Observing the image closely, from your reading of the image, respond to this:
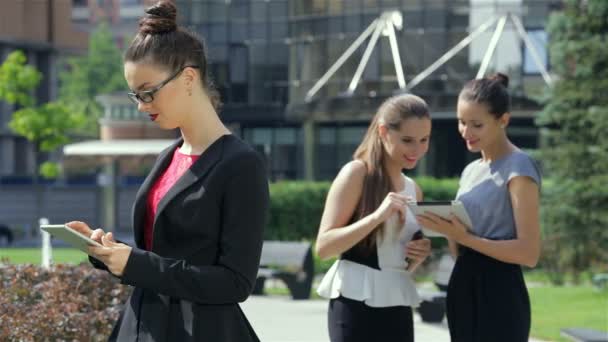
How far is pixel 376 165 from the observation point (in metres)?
5.34

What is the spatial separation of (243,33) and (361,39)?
38.3ft

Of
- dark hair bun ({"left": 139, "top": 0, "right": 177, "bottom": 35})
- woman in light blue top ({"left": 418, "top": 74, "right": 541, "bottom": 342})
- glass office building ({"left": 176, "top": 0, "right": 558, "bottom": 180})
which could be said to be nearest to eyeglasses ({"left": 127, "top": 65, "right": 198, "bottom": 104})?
dark hair bun ({"left": 139, "top": 0, "right": 177, "bottom": 35})

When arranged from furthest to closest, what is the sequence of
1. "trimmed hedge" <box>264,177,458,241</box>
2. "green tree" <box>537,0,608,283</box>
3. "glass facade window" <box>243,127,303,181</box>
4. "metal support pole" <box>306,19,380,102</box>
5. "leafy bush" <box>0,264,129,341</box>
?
"glass facade window" <box>243,127,303,181</box>
"metal support pole" <box>306,19,380,102</box>
"trimmed hedge" <box>264,177,458,241</box>
"green tree" <box>537,0,608,283</box>
"leafy bush" <box>0,264,129,341</box>

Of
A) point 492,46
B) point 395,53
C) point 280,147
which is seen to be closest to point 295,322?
point 492,46

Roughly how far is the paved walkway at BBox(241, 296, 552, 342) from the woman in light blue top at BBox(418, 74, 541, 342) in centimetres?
735

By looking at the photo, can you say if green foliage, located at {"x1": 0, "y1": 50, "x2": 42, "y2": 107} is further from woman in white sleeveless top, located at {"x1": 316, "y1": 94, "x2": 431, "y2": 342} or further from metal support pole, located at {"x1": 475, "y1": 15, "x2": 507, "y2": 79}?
woman in white sleeveless top, located at {"x1": 316, "y1": 94, "x2": 431, "y2": 342}

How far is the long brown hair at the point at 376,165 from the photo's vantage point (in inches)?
208

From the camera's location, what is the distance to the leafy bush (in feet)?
23.3

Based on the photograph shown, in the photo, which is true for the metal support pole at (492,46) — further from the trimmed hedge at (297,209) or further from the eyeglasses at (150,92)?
the eyeglasses at (150,92)

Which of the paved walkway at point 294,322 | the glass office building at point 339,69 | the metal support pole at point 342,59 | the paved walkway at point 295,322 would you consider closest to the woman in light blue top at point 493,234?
the paved walkway at point 295,322

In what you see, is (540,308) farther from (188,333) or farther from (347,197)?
(188,333)

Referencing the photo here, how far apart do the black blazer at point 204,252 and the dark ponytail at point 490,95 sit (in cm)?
189

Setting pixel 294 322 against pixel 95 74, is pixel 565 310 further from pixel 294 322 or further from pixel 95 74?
pixel 95 74

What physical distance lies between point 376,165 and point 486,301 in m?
0.70
